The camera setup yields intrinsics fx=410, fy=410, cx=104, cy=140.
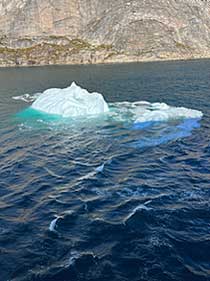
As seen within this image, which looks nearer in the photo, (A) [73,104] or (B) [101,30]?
(A) [73,104]

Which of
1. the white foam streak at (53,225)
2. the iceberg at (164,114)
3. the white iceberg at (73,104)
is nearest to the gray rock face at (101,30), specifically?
the white iceberg at (73,104)

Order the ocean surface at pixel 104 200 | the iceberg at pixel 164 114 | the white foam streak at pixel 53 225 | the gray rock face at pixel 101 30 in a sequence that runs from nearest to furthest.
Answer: the ocean surface at pixel 104 200
the white foam streak at pixel 53 225
the iceberg at pixel 164 114
the gray rock face at pixel 101 30

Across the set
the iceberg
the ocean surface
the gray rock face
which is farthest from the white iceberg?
the gray rock face

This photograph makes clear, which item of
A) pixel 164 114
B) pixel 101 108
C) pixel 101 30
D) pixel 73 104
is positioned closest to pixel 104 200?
pixel 164 114

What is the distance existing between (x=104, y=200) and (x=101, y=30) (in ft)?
471

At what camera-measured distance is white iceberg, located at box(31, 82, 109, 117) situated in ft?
169

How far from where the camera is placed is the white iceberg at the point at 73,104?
51625mm

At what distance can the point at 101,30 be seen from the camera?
16125 centimetres

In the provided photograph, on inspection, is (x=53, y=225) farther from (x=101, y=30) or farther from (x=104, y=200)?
(x=101, y=30)

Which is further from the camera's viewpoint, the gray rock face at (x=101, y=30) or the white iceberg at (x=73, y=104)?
the gray rock face at (x=101, y=30)

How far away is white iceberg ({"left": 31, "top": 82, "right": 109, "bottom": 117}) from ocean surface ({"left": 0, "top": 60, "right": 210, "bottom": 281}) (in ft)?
12.6

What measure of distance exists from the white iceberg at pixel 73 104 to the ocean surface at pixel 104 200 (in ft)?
12.6

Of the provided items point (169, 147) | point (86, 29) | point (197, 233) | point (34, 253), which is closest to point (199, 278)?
point (197, 233)

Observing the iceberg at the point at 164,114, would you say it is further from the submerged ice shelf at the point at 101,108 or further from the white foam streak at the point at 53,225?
the white foam streak at the point at 53,225
